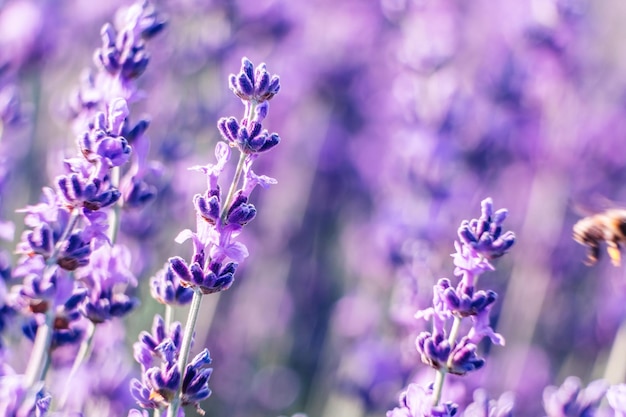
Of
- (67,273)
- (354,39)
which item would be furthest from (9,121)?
(354,39)

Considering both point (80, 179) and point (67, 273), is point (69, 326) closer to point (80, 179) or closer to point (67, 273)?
point (67, 273)

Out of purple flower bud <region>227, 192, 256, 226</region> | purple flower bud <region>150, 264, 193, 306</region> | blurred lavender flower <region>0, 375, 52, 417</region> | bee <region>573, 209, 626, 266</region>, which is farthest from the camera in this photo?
bee <region>573, 209, 626, 266</region>

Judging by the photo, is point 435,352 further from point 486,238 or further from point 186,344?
point 186,344

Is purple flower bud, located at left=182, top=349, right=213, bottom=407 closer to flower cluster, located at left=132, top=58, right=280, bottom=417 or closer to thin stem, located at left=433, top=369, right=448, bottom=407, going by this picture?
flower cluster, located at left=132, top=58, right=280, bottom=417

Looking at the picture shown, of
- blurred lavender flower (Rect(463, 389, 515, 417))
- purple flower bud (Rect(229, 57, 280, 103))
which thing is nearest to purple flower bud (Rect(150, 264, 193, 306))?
purple flower bud (Rect(229, 57, 280, 103))

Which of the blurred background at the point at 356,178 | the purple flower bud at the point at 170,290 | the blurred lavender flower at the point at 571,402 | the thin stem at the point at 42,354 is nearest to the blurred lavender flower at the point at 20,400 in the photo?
the thin stem at the point at 42,354

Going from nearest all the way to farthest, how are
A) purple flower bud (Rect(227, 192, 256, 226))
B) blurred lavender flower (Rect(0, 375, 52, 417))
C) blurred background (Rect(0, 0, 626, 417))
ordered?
blurred lavender flower (Rect(0, 375, 52, 417)), purple flower bud (Rect(227, 192, 256, 226)), blurred background (Rect(0, 0, 626, 417))
